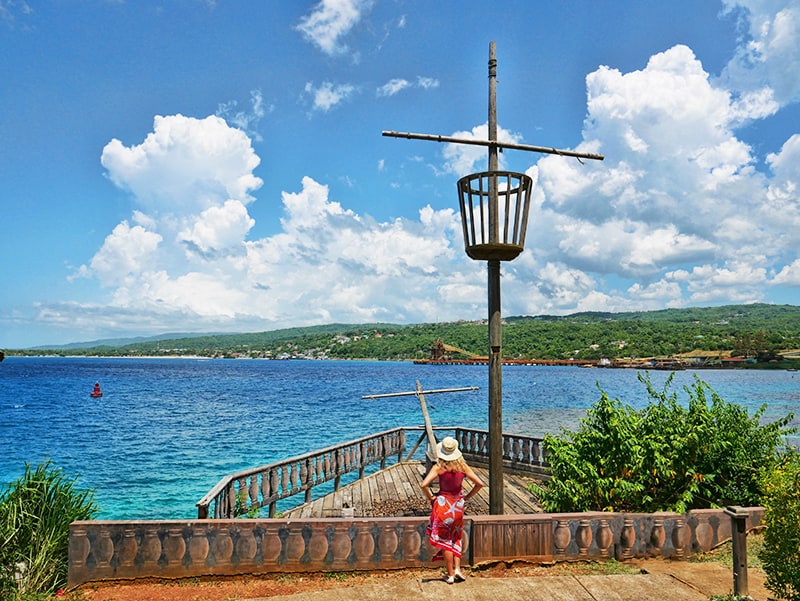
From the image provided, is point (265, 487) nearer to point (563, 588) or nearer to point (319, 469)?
point (319, 469)

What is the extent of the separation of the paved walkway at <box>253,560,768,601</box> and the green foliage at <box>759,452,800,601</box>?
1213mm

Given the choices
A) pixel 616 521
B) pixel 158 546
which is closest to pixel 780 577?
pixel 616 521

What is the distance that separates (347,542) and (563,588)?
2.47m

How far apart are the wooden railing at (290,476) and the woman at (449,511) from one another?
12.4ft

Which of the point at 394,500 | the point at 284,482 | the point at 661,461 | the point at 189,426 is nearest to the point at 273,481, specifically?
the point at 284,482

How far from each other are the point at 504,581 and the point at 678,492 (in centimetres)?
344

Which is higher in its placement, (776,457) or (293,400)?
(776,457)

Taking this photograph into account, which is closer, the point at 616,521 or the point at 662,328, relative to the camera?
the point at 616,521

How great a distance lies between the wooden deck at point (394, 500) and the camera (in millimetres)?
11312

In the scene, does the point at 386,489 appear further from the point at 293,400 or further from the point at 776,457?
the point at 293,400

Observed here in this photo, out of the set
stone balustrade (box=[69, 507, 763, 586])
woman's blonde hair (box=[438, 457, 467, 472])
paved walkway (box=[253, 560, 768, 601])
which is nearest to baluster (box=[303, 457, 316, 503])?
stone balustrade (box=[69, 507, 763, 586])

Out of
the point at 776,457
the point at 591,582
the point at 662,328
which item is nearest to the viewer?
the point at 591,582

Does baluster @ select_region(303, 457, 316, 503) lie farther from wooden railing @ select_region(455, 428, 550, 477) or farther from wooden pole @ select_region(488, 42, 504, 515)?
wooden pole @ select_region(488, 42, 504, 515)

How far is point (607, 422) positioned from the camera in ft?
26.7
